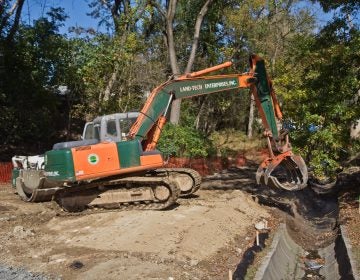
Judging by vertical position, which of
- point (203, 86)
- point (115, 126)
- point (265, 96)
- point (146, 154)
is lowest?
point (146, 154)

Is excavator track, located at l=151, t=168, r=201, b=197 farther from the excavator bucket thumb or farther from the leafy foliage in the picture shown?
the leafy foliage

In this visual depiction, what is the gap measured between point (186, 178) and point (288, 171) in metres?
3.20

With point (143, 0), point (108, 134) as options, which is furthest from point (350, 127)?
point (143, 0)

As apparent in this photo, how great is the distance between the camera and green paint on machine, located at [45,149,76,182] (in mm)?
12094

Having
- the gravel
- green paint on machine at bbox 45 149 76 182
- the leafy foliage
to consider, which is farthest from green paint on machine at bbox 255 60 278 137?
the leafy foliage

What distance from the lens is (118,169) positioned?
41.1 ft

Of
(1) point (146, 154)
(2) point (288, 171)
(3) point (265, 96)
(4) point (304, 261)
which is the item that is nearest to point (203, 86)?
(3) point (265, 96)

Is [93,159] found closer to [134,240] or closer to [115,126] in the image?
[115,126]

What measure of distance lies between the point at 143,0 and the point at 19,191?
48.3ft

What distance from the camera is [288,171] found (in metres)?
13.4

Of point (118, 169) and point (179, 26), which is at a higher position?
point (179, 26)

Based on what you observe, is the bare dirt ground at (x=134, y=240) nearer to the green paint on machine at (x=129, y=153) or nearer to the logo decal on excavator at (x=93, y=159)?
the green paint on machine at (x=129, y=153)

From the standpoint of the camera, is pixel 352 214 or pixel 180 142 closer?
pixel 352 214

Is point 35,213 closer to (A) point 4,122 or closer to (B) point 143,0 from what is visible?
(A) point 4,122
